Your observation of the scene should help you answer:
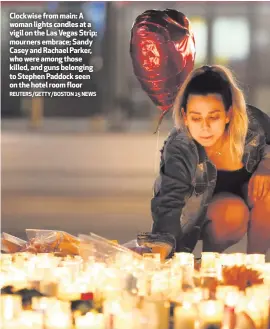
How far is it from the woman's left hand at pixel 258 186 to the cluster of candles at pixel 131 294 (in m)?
0.56

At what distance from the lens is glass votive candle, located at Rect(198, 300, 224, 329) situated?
3670 mm

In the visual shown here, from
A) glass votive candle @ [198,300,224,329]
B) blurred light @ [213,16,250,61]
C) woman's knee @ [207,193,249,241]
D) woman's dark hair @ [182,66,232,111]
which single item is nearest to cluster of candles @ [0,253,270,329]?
glass votive candle @ [198,300,224,329]

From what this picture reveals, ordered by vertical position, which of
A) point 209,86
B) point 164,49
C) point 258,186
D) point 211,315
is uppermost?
point 164,49

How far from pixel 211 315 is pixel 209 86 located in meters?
1.85

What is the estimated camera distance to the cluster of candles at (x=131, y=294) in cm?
363

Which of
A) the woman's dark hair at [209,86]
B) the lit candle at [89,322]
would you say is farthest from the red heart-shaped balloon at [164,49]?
the lit candle at [89,322]

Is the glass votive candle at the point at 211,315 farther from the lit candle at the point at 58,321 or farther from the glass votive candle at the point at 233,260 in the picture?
the glass votive candle at the point at 233,260

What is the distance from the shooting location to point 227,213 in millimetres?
5438

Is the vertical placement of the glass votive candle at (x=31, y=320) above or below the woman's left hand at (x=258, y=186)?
below

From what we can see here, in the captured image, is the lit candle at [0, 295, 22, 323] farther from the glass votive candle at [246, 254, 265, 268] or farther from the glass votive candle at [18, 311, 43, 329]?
the glass votive candle at [246, 254, 265, 268]

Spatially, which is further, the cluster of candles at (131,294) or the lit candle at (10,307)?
the lit candle at (10,307)

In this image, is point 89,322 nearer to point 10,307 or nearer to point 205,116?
point 10,307

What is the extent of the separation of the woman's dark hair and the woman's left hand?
1.27 ft

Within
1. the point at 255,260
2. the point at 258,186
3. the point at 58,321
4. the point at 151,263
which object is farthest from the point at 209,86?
the point at 58,321
